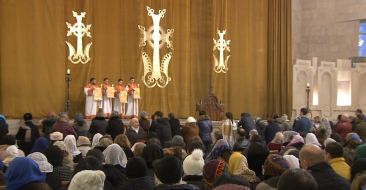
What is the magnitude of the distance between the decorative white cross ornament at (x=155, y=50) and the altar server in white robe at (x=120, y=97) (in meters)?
2.02

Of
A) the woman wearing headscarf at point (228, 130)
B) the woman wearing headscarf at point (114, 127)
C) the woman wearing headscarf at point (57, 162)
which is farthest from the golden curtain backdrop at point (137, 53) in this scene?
the woman wearing headscarf at point (57, 162)

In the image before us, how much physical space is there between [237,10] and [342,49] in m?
6.18

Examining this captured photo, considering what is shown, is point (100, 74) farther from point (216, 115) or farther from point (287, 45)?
point (287, 45)

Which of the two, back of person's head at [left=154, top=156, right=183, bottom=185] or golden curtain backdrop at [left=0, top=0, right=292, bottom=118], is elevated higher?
golden curtain backdrop at [left=0, top=0, right=292, bottom=118]

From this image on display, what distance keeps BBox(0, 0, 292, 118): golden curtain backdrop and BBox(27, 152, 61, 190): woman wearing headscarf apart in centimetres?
1014

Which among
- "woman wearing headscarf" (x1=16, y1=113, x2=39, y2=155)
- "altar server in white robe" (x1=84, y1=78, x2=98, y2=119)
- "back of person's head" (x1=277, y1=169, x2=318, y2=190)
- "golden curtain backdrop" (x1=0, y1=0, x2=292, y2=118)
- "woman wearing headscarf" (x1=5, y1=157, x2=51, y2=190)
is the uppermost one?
"golden curtain backdrop" (x1=0, y1=0, x2=292, y2=118)

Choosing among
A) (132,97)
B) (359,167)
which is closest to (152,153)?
(359,167)

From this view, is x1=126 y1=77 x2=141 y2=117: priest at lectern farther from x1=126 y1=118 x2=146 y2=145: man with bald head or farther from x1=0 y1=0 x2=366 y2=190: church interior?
x1=126 y1=118 x2=146 y2=145: man with bald head

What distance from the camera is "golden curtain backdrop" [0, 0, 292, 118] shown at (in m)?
15.5

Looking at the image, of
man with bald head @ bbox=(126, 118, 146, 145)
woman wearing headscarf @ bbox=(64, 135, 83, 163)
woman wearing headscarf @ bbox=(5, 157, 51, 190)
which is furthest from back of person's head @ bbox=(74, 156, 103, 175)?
man with bald head @ bbox=(126, 118, 146, 145)

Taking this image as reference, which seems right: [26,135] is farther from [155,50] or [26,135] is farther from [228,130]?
[155,50]

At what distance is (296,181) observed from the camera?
3230 millimetres

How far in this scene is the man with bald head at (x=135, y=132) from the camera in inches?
370

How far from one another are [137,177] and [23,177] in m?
0.98
